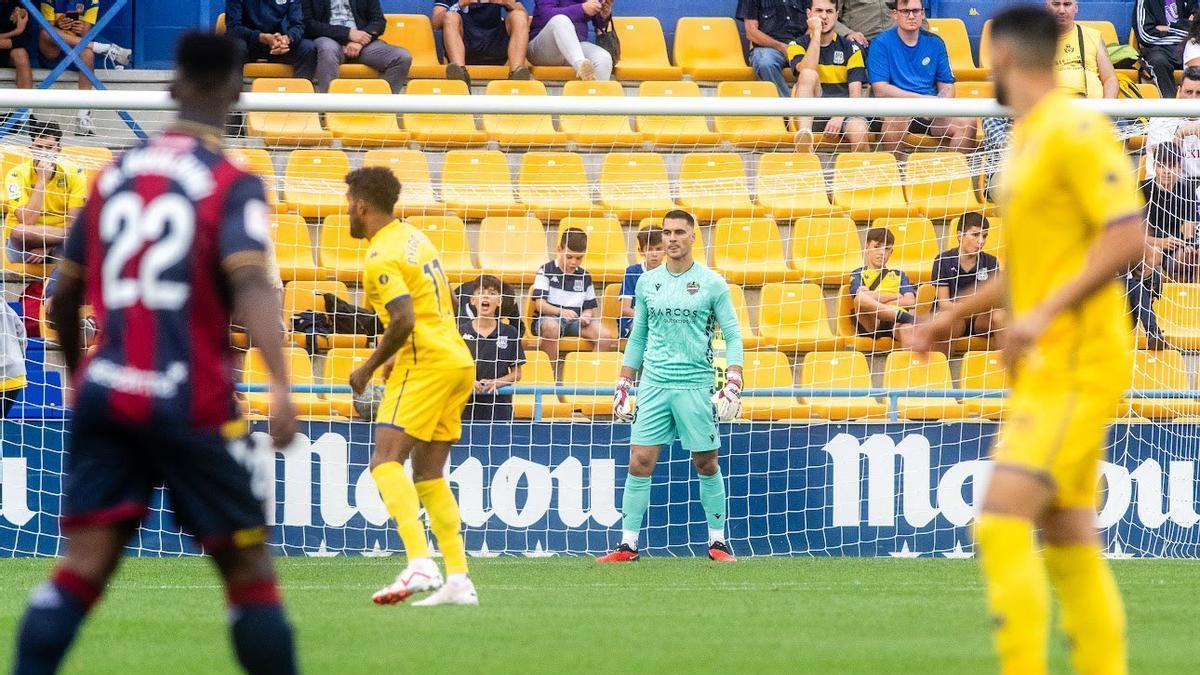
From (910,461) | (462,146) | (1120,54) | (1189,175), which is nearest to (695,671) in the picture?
(910,461)

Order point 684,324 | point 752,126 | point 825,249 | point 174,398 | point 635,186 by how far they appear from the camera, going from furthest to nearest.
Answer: point 752,126 < point 635,186 < point 825,249 < point 684,324 < point 174,398

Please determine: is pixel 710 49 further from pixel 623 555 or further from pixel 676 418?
pixel 623 555

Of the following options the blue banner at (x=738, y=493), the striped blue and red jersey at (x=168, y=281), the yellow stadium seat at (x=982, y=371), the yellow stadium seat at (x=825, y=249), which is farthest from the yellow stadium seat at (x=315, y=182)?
the striped blue and red jersey at (x=168, y=281)

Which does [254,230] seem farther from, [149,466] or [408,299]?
[408,299]

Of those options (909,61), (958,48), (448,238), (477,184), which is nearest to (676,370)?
(448,238)

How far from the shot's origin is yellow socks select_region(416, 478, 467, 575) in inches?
301

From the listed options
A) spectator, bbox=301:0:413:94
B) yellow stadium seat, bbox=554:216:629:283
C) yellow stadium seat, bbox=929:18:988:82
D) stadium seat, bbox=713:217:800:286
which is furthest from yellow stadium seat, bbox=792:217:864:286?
yellow stadium seat, bbox=929:18:988:82

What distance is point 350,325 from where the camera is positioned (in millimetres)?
11891

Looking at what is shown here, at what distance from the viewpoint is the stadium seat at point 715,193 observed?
42.9ft

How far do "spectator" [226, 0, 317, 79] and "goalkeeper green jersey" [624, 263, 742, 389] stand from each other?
19.1 feet

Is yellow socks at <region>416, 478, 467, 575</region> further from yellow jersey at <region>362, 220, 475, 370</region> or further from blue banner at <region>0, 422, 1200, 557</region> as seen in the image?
blue banner at <region>0, 422, 1200, 557</region>

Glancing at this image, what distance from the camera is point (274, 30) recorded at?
15.1 metres

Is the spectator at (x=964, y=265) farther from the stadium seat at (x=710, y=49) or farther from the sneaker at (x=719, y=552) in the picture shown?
the stadium seat at (x=710, y=49)

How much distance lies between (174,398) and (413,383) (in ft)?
13.0
